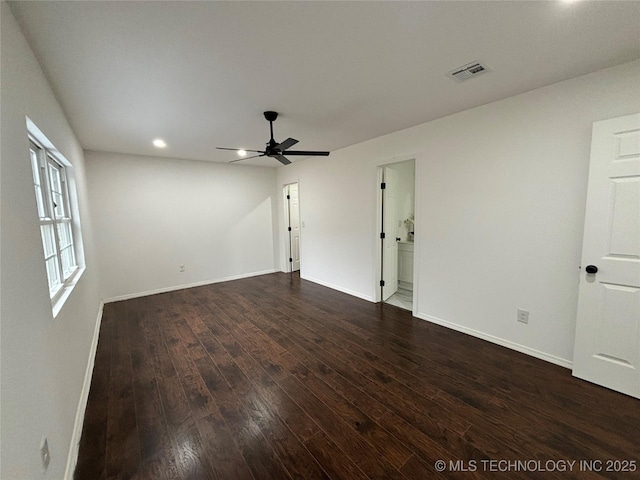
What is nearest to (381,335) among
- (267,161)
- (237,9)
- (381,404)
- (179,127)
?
(381,404)

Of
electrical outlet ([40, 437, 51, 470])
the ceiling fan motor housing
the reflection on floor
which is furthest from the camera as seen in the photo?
the reflection on floor

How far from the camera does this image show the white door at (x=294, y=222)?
6.28 metres

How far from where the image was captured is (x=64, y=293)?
6.63 ft

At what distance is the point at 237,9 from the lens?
4.51 ft

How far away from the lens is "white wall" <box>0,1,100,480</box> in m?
0.99

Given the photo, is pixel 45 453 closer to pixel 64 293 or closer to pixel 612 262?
pixel 64 293

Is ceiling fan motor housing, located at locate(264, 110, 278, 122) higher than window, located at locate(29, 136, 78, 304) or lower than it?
higher

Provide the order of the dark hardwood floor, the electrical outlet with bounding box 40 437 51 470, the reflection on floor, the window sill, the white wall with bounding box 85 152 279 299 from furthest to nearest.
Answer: the white wall with bounding box 85 152 279 299 < the reflection on floor < the window sill < the dark hardwood floor < the electrical outlet with bounding box 40 437 51 470

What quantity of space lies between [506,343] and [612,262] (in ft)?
3.90

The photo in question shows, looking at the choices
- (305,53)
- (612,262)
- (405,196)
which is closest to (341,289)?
(405,196)

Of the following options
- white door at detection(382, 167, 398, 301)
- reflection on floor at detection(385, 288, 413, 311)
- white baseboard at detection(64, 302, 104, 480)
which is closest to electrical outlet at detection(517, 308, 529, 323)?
reflection on floor at detection(385, 288, 413, 311)

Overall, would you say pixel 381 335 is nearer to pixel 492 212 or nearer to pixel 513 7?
pixel 492 212

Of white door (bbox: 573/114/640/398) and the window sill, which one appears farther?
white door (bbox: 573/114/640/398)

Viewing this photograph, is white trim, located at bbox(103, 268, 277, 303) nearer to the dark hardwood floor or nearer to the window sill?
the dark hardwood floor
